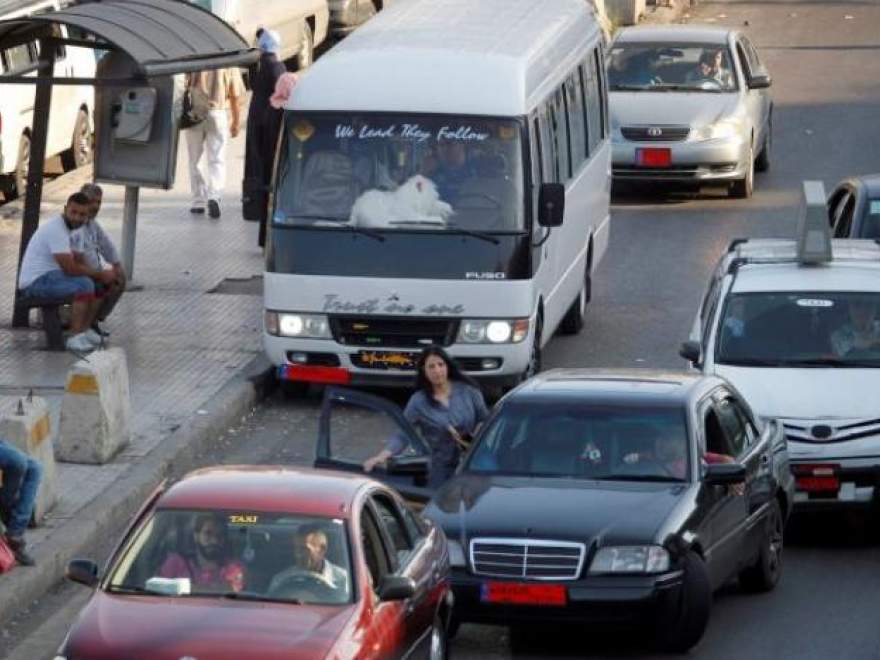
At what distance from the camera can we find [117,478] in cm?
1616

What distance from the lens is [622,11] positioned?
42.4m

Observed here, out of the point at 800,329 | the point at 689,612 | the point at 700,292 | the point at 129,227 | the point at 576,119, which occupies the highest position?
the point at 576,119

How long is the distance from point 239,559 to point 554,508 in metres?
2.55

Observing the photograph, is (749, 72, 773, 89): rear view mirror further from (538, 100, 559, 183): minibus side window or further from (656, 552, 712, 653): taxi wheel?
(656, 552, 712, 653): taxi wheel

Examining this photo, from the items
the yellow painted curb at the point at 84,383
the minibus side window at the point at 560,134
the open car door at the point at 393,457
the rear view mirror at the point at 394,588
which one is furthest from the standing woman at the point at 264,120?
the rear view mirror at the point at 394,588

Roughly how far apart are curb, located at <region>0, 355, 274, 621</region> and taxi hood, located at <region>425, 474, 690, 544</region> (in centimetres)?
238

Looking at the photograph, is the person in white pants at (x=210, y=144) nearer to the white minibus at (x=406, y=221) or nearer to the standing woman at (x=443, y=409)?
the white minibus at (x=406, y=221)

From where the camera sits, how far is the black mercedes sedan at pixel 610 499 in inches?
483

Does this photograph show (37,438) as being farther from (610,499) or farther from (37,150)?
(37,150)

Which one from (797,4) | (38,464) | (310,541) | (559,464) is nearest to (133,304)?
(38,464)

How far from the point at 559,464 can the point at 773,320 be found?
3666mm

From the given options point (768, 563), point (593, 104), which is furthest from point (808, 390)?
point (593, 104)

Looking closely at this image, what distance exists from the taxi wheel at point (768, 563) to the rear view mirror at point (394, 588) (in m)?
3.80

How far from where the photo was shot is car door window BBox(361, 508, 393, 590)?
10.7 metres
